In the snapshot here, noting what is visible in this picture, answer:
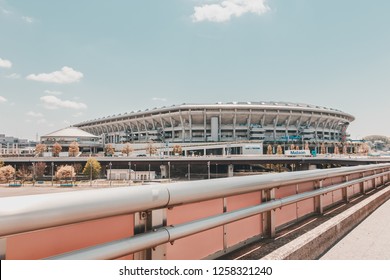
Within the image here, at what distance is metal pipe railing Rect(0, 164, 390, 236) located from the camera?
61.2 inches

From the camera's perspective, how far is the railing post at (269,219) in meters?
4.25

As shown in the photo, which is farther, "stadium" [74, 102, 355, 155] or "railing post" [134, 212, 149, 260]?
"stadium" [74, 102, 355, 155]

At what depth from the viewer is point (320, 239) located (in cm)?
432

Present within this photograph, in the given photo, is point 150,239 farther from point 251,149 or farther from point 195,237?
point 251,149

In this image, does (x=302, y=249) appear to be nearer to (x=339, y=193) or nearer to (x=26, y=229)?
(x=26, y=229)

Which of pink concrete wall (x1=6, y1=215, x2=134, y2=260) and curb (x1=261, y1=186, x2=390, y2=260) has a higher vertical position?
pink concrete wall (x1=6, y1=215, x2=134, y2=260)

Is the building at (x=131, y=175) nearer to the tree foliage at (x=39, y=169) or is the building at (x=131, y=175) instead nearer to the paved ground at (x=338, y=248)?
the tree foliage at (x=39, y=169)

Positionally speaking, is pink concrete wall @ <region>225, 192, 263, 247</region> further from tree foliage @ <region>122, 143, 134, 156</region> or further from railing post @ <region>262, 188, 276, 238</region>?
tree foliage @ <region>122, 143, 134, 156</region>

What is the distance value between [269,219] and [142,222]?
2.43 meters

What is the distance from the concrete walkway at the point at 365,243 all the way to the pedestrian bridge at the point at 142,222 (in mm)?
228

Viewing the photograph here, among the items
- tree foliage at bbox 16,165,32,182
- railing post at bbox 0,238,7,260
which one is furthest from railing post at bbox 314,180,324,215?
tree foliage at bbox 16,165,32,182

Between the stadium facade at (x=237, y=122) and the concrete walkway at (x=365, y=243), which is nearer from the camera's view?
the concrete walkway at (x=365, y=243)

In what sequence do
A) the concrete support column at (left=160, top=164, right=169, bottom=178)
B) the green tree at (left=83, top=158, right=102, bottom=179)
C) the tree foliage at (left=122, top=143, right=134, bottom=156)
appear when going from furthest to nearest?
the tree foliage at (left=122, top=143, right=134, bottom=156) → the concrete support column at (left=160, top=164, right=169, bottom=178) → the green tree at (left=83, top=158, right=102, bottom=179)

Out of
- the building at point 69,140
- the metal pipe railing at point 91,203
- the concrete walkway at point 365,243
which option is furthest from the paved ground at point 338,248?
the building at point 69,140
